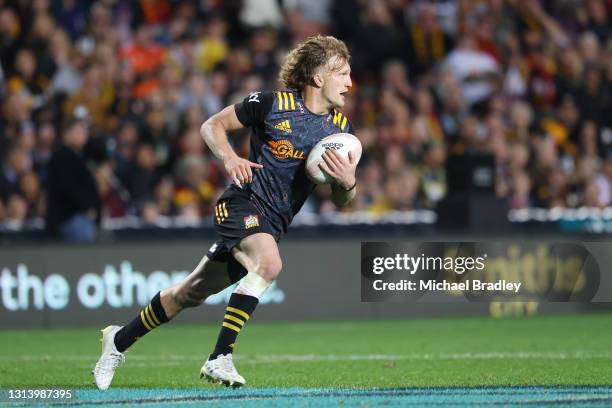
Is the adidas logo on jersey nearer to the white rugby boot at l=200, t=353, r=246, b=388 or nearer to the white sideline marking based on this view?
the white rugby boot at l=200, t=353, r=246, b=388

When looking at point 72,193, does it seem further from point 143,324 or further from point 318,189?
point 143,324

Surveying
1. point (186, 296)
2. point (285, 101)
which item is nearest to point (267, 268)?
point (186, 296)

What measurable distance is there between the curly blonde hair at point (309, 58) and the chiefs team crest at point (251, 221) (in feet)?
3.05

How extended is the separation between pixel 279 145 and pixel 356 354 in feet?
10.2

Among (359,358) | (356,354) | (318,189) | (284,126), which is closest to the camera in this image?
(284,126)

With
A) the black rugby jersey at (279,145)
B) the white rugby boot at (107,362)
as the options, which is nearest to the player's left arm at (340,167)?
the black rugby jersey at (279,145)

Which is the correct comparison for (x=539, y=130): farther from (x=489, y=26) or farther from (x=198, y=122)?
(x=198, y=122)

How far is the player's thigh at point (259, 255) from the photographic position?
758cm

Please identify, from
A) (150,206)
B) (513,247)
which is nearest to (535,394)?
(513,247)

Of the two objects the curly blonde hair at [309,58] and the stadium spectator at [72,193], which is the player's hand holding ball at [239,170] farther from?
the stadium spectator at [72,193]

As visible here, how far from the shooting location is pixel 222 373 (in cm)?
730

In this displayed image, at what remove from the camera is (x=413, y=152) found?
16.2 m

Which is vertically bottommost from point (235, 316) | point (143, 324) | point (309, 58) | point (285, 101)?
point (143, 324)

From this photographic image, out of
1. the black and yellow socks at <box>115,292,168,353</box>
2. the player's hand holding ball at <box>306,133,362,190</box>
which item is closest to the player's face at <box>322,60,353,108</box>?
the player's hand holding ball at <box>306,133,362,190</box>
